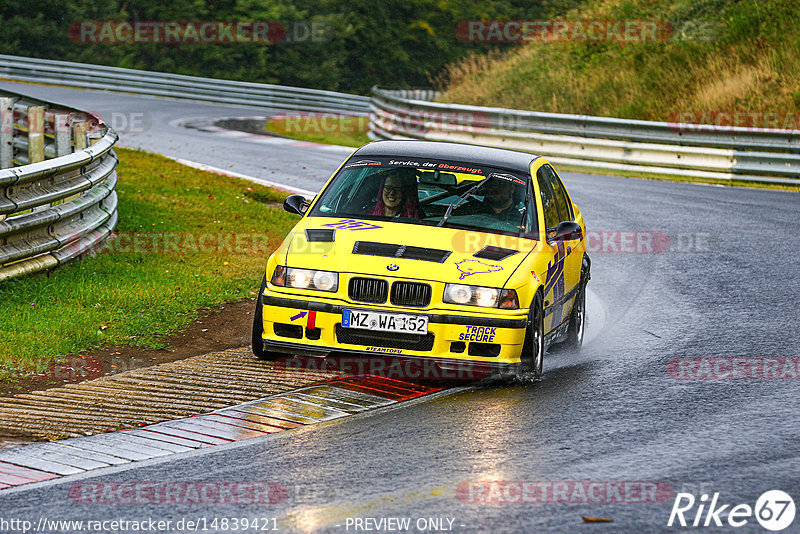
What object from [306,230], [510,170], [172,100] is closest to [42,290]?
[306,230]

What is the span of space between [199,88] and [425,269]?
29.4 metres

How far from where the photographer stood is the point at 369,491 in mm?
5266

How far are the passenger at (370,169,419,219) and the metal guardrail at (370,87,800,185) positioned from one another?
13154 millimetres

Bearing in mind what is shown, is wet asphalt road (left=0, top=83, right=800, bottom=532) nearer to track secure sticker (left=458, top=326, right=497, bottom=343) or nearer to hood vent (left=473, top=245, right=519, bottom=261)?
track secure sticker (left=458, top=326, right=497, bottom=343)

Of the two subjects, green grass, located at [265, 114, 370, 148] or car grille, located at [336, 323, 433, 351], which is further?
green grass, located at [265, 114, 370, 148]

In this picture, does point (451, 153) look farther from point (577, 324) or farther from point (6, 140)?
point (6, 140)

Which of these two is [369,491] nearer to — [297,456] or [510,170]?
[297,456]

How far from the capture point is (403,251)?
25.1ft

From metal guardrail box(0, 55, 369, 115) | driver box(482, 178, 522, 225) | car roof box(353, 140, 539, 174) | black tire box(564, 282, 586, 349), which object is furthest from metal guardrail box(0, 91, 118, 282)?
metal guardrail box(0, 55, 369, 115)

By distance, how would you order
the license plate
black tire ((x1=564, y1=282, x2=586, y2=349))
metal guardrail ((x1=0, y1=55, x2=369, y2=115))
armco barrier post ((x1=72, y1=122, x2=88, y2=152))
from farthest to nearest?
1. metal guardrail ((x1=0, y1=55, x2=369, y2=115))
2. armco barrier post ((x1=72, y1=122, x2=88, y2=152))
3. black tire ((x1=564, y1=282, x2=586, y2=349))
4. the license plate

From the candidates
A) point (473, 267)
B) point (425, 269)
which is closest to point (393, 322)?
point (425, 269)

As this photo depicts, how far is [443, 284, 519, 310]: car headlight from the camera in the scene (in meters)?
7.35

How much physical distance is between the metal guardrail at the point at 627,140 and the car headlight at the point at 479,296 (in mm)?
14110

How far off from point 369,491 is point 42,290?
5.23 meters
